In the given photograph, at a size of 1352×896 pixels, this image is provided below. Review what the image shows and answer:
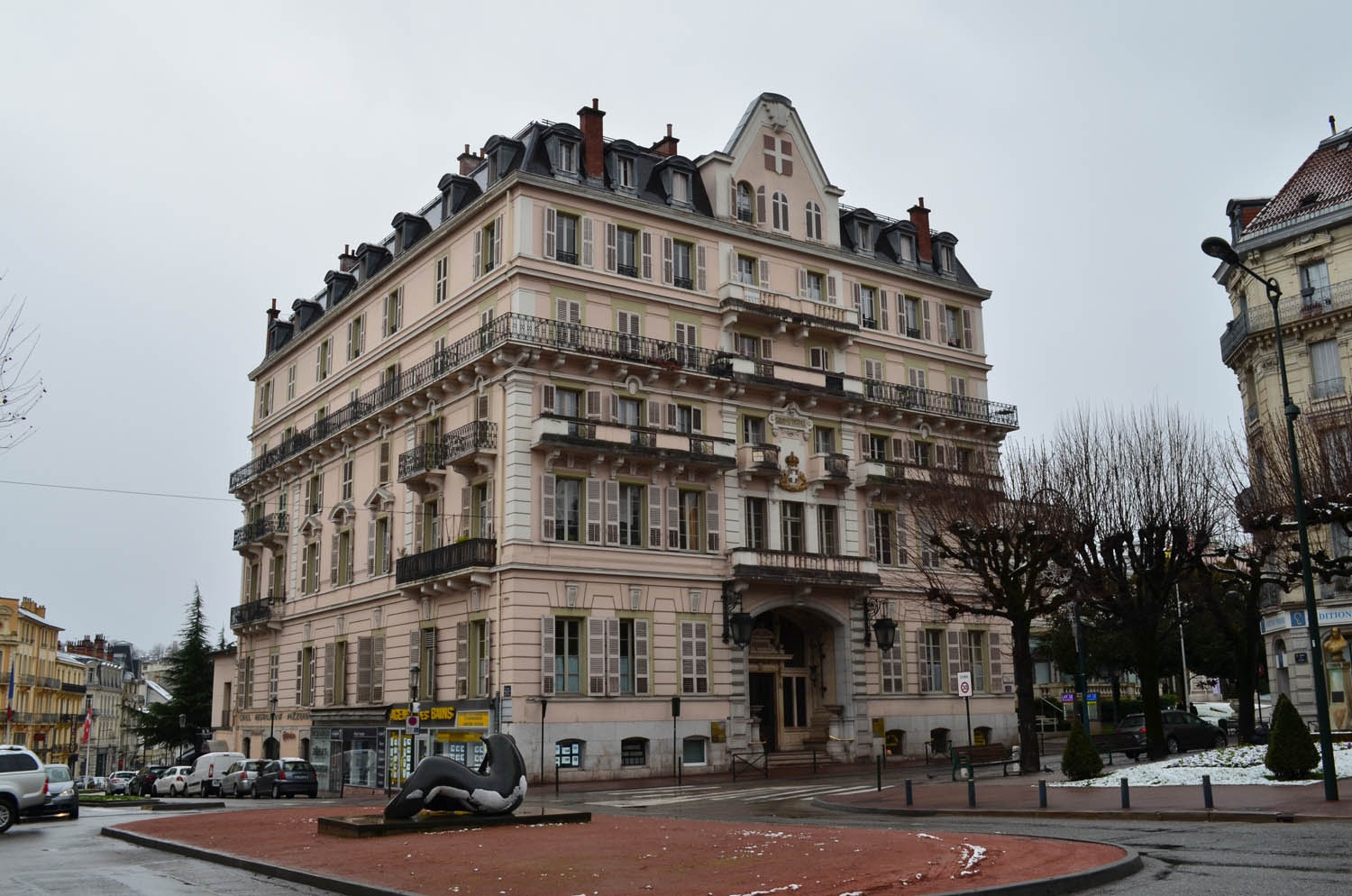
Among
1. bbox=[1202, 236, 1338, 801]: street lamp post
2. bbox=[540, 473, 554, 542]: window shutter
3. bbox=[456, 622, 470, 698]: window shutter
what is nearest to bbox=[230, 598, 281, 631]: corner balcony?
bbox=[456, 622, 470, 698]: window shutter

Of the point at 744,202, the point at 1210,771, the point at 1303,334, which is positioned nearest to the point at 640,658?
the point at 744,202

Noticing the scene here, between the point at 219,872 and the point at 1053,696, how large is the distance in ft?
216

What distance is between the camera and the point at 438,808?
20.2 metres

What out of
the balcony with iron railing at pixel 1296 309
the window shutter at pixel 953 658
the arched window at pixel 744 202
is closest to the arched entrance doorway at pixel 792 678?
the window shutter at pixel 953 658

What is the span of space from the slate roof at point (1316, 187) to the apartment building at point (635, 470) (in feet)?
38.2

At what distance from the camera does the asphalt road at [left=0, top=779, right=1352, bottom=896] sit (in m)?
11.6

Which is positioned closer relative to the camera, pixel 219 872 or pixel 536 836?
pixel 219 872

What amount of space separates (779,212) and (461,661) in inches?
782

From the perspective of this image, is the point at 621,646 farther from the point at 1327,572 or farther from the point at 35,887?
the point at 35,887

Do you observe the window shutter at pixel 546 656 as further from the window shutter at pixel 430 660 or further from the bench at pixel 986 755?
the bench at pixel 986 755

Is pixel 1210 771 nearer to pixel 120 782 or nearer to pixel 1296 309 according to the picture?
pixel 1296 309

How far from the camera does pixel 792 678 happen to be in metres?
43.2

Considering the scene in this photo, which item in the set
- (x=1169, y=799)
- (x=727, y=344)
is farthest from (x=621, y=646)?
(x=1169, y=799)

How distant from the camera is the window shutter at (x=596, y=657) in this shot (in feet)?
120
